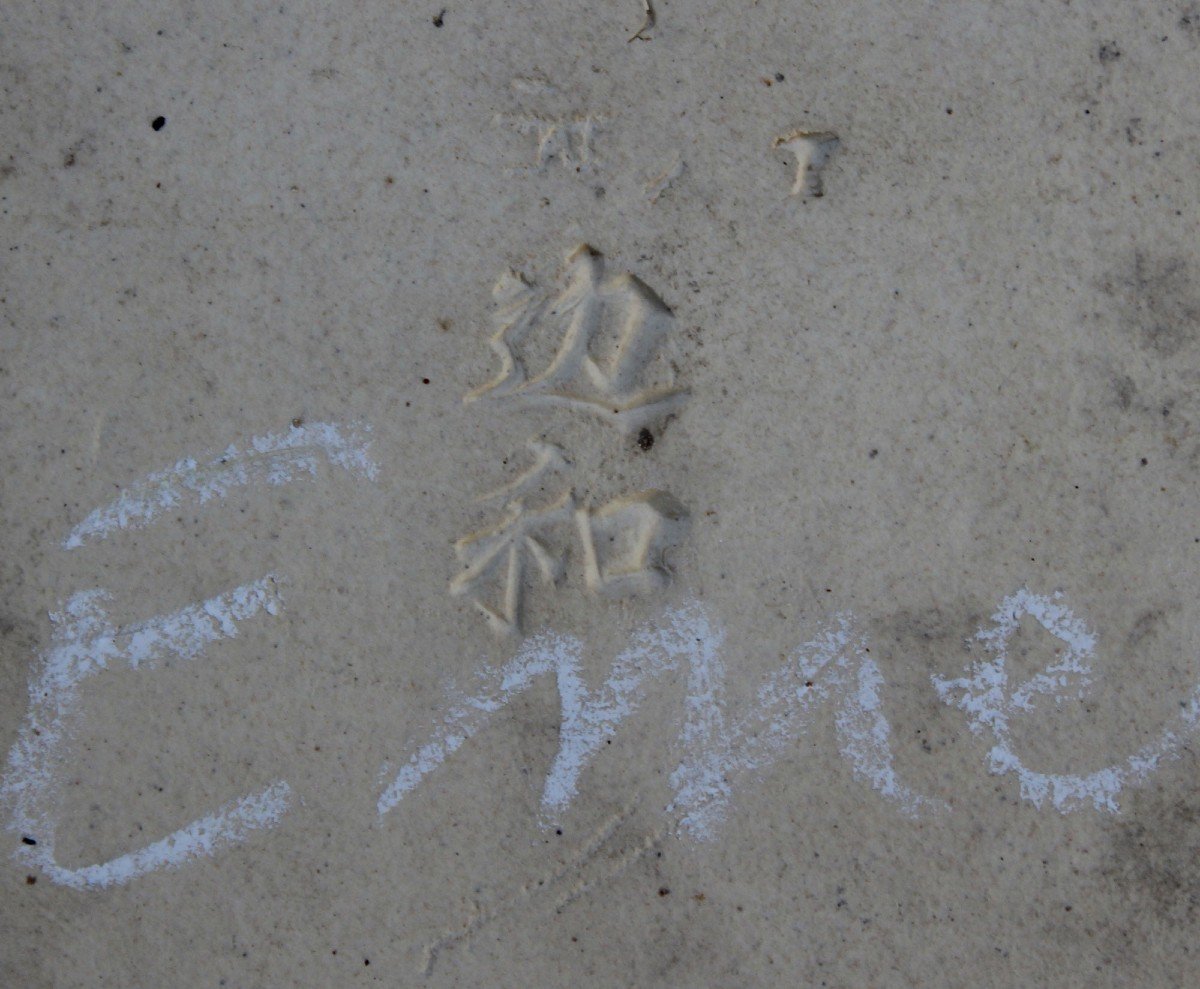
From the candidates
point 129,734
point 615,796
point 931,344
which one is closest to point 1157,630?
point 931,344

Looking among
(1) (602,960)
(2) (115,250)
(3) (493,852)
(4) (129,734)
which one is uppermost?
(2) (115,250)

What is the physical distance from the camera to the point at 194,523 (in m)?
1.50

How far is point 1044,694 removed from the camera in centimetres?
148

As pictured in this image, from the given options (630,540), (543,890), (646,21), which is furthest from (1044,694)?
(646,21)

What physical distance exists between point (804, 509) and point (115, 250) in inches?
49.8

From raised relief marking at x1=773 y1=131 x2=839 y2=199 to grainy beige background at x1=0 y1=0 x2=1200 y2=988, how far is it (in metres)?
0.03

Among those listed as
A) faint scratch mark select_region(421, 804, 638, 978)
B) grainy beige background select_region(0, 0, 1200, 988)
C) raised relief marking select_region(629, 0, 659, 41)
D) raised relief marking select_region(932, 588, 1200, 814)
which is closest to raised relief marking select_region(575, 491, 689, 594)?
grainy beige background select_region(0, 0, 1200, 988)

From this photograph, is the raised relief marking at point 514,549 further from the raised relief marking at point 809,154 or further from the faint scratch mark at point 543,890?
the raised relief marking at point 809,154

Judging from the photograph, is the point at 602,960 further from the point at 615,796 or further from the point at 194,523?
the point at 194,523

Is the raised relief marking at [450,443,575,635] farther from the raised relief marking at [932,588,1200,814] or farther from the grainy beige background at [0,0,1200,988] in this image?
the raised relief marking at [932,588,1200,814]

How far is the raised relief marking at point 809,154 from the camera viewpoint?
1.48 meters

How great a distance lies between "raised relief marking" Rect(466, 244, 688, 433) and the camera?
149 centimetres

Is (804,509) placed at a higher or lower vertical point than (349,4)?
lower

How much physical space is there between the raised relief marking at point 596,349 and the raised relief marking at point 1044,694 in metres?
0.68
